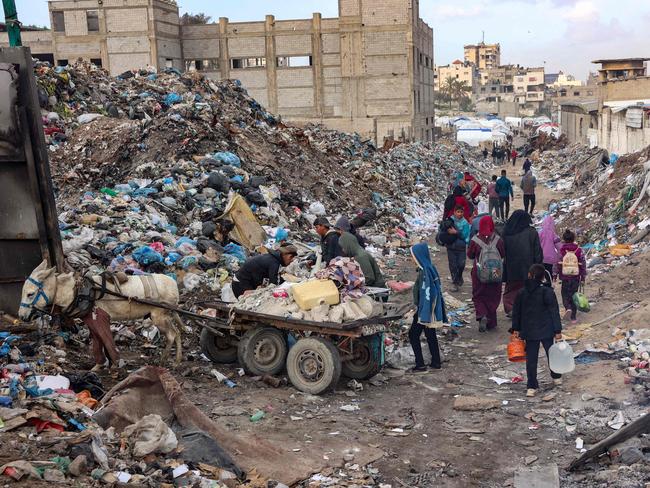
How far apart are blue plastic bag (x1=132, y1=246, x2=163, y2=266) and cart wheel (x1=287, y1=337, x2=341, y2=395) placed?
4.24 meters

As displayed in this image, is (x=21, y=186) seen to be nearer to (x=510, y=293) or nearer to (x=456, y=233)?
(x=510, y=293)

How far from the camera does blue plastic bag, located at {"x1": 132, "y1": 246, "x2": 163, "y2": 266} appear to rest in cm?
1116

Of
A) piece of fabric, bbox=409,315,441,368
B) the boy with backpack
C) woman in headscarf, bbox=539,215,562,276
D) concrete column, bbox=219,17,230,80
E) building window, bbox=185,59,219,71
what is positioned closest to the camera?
piece of fabric, bbox=409,315,441,368

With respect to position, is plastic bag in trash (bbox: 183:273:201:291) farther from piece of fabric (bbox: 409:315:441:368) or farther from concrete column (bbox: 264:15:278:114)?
concrete column (bbox: 264:15:278:114)

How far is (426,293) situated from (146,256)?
4.81m

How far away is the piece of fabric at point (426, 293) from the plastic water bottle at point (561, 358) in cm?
137

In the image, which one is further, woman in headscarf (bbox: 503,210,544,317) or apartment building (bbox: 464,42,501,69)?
apartment building (bbox: 464,42,501,69)

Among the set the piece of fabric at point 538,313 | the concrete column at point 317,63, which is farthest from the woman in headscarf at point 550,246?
the concrete column at point 317,63

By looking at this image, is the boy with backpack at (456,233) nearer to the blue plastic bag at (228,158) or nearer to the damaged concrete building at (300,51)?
the blue plastic bag at (228,158)

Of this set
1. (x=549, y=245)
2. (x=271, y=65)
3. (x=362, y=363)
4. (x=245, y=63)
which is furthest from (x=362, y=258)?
(x=245, y=63)

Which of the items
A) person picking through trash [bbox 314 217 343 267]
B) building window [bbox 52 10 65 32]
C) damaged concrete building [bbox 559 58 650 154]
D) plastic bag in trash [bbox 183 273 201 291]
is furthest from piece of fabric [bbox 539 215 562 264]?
building window [bbox 52 10 65 32]

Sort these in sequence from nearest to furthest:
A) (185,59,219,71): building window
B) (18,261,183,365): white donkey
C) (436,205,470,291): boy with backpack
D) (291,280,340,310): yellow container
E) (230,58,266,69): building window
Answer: (18,261,183,365): white donkey → (291,280,340,310): yellow container → (436,205,470,291): boy with backpack → (230,58,266,69): building window → (185,59,219,71): building window

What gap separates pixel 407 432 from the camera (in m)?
6.91

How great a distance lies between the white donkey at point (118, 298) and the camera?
23.6 ft
